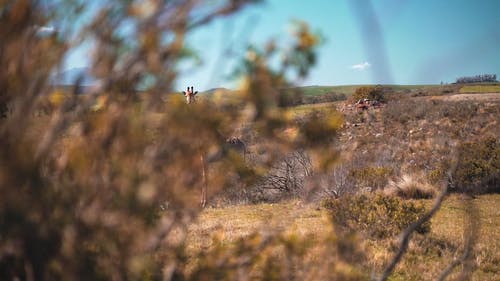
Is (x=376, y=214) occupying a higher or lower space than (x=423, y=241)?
higher

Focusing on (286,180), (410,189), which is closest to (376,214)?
(410,189)

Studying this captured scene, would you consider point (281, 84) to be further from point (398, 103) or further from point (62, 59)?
point (398, 103)

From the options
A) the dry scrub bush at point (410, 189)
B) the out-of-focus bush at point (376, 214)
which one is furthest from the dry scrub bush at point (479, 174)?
the out-of-focus bush at point (376, 214)

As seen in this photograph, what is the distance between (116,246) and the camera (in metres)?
1.37

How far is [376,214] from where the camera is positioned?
7.04 m

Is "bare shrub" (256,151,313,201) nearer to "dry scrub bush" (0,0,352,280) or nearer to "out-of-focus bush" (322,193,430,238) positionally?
"out-of-focus bush" (322,193,430,238)

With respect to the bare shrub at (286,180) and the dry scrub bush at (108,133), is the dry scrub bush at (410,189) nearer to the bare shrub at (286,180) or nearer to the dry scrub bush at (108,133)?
the bare shrub at (286,180)

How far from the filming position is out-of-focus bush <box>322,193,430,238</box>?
22.1 ft

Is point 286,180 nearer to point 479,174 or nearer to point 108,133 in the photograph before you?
point 479,174

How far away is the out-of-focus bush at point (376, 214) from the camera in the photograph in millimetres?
6738

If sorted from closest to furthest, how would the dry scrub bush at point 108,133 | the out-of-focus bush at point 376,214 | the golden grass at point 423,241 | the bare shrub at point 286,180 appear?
the dry scrub bush at point 108,133 < the golden grass at point 423,241 < the out-of-focus bush at point 376,214 < the bare shrub at point 286,180

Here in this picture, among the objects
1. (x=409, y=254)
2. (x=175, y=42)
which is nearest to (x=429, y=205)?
(x=409, y=254)

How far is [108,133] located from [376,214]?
639 cm

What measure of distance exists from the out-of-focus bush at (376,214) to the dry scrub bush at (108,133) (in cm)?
558
